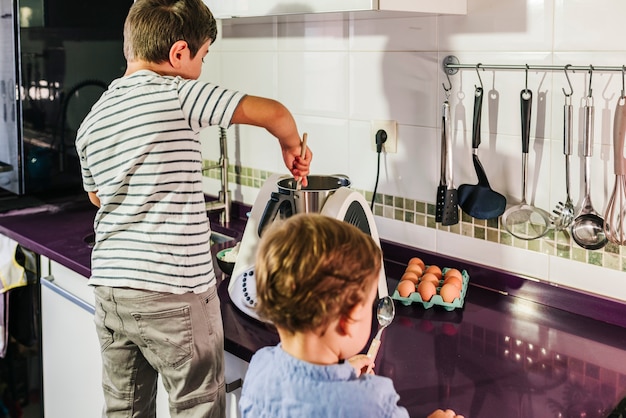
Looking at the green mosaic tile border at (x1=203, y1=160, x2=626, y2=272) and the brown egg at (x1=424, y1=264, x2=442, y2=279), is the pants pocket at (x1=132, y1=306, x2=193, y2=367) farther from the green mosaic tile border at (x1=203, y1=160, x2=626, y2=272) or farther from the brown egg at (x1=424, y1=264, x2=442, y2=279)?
the green mosaic tile border at (x1=203, y1=160, x2=626, y2=272)

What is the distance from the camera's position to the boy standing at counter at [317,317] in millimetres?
947

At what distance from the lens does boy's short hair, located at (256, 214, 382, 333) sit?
944 millimetres

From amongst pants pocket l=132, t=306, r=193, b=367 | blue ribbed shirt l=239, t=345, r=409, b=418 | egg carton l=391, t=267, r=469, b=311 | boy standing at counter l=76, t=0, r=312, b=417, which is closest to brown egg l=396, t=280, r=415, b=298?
egg carton l=391, t=267, r=469, b=311

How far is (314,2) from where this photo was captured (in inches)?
62.8

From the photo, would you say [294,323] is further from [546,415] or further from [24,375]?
[24,375]

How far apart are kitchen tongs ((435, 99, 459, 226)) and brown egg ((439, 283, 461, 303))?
0.59ft

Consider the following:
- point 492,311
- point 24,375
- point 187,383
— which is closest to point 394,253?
point 492,311

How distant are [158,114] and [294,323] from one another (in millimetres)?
562


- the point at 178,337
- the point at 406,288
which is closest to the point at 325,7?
the point at 406,288

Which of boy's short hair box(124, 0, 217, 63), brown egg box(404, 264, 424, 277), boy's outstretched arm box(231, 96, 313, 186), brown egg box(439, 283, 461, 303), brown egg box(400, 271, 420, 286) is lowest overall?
brown egg box(439, 283, 461, 303)

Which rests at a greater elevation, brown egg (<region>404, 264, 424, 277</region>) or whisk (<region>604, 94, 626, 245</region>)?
whisk (<region>604, 94, 626, 245</region>)

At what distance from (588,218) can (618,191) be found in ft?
0.28

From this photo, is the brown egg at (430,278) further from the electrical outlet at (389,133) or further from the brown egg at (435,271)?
the electrical outlet at (389,133)

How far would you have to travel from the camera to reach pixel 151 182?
1.40m
